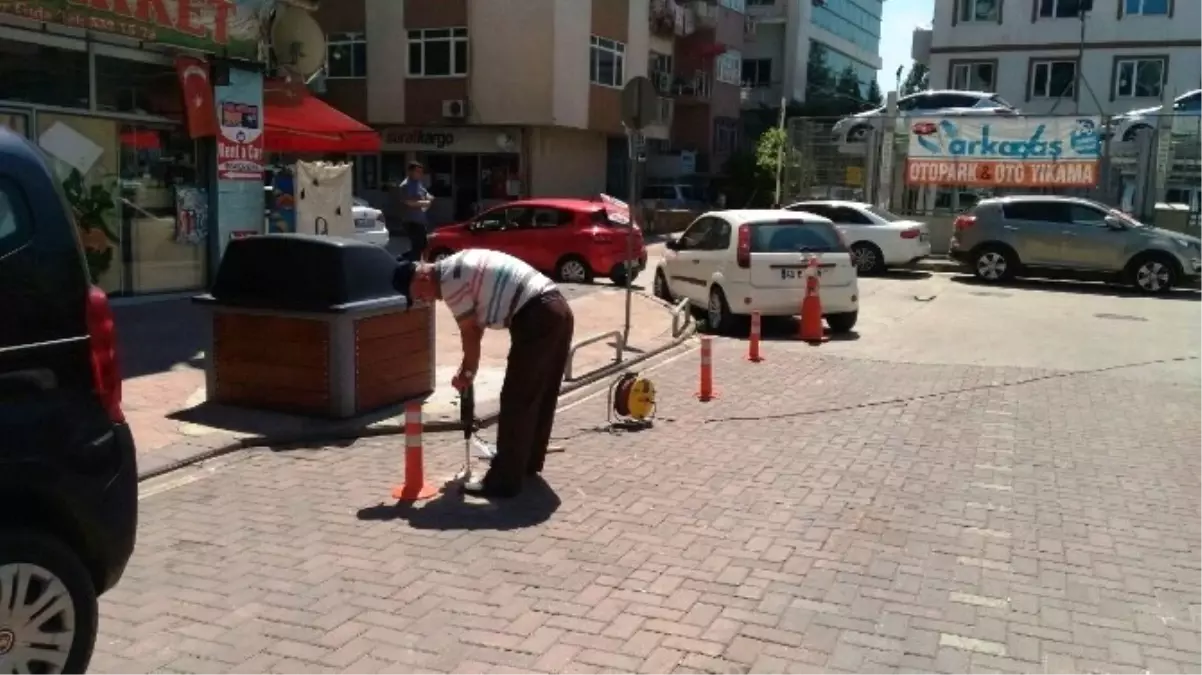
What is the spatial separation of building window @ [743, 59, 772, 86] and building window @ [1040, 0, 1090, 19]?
636 inches

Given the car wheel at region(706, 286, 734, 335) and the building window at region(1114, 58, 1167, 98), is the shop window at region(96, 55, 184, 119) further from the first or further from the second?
the building window at region(1114, 58, 1167, 98)

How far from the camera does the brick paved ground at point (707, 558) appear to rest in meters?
4.36

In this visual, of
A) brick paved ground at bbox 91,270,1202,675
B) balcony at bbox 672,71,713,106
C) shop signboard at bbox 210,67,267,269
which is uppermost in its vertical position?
balcony at bbox 672,71,713,106

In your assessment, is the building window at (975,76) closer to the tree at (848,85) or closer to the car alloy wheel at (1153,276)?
the tree at (848,85)

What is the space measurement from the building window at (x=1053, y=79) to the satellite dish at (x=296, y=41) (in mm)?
38137

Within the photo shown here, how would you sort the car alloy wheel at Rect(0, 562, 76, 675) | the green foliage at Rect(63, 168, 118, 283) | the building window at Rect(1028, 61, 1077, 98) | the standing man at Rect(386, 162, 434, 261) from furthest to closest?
the building window at Rect(1028, 61, 1077, 98) → the standing man at Rect(386, 162, 434, 261) → the green foliage at Rect(63, 168, 118, 283) → the car alloy wheel at Rect(0, 562, 76, 675)

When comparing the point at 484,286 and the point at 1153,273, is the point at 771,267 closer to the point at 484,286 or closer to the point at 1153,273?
the point at 484,286

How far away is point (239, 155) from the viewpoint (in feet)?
46.9

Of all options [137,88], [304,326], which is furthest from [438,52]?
[304,326]

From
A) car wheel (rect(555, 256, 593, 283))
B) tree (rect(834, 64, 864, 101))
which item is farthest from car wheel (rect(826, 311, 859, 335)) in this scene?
tree (rect(834, 64, 864, 101))

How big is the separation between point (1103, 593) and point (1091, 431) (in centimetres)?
391

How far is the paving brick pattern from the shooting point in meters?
4.35

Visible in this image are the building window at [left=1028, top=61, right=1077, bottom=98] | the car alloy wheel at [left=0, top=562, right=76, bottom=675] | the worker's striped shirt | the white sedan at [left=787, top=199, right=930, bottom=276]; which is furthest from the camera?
the building window at [left=1028, top=61, right=1077, bottom=98]

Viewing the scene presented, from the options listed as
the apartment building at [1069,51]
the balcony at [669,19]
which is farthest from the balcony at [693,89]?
the apartment building at [1069,51]
